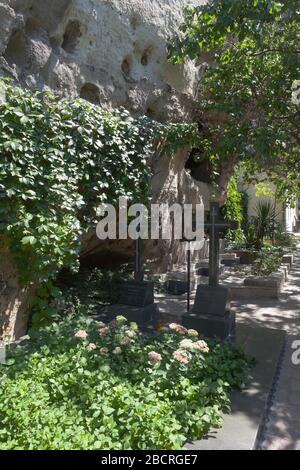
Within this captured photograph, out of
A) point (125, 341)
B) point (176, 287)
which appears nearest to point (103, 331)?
point (125, 341)

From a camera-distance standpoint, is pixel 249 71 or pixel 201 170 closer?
pixel 249 71

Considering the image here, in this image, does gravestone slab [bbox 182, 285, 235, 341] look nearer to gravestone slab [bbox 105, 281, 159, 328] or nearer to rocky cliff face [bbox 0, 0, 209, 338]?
gravestone slab [bbox 105, 281, 159, 328]

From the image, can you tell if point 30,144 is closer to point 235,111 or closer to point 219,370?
point 219,370

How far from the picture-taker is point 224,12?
→ 22.6 feet

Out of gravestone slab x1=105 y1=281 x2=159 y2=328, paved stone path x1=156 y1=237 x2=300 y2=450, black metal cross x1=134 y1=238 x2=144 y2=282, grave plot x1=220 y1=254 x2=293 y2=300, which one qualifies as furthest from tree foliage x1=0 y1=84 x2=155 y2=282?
grave plot x1=220 y1=254 x2=293 y2=300

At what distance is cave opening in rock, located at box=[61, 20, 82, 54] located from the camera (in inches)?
288

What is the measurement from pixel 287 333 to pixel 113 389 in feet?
14.1

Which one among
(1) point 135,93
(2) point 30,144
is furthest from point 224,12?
(2) point 30,144

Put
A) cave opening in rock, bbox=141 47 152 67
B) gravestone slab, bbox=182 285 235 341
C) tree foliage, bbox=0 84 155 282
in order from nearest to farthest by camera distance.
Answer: tree foliage, bbox=0 84 155 282, gravestone slab, bbox=182 285 235 341, cave opening in rock, bbox=141 47 152 67

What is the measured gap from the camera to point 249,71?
32.8 feet

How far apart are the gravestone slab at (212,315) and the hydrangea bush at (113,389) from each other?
28.6 inches

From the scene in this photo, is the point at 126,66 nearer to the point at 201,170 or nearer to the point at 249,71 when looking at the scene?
the point at 249,71

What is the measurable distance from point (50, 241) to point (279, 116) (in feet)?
22.7

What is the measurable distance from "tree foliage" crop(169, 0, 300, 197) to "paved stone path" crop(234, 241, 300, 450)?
A: 11.0ft
